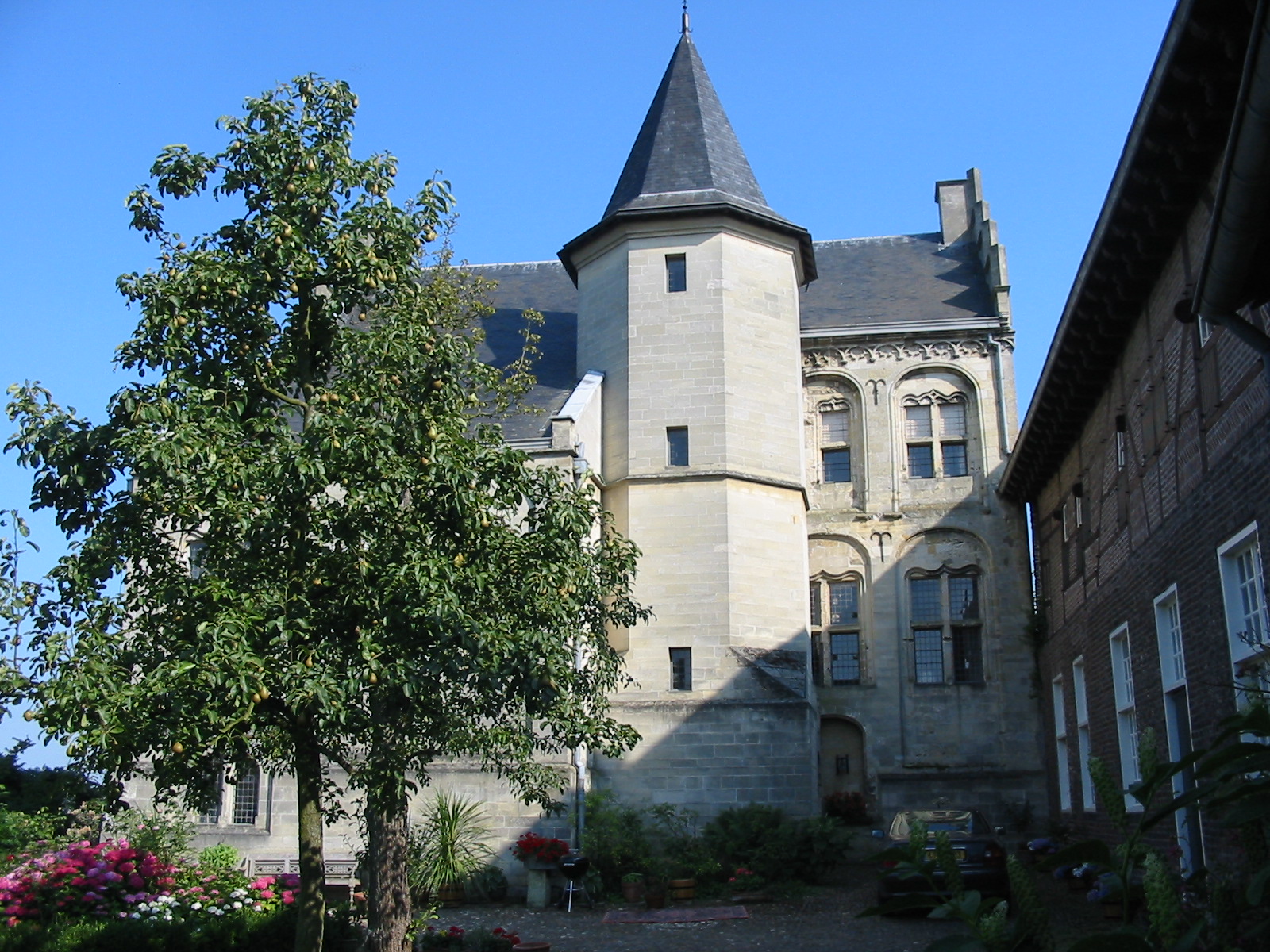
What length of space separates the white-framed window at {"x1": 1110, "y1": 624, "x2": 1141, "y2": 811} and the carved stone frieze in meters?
12.0

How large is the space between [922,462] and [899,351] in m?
2.45

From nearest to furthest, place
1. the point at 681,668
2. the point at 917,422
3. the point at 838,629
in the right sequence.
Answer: the point at 681,668 → the point at 838,629 → the point at 917,422

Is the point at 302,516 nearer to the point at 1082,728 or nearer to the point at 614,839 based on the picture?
the point at 614,839

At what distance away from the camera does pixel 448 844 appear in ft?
56.0

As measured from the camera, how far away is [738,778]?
19000 millimetres

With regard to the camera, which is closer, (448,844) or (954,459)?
(448,844)

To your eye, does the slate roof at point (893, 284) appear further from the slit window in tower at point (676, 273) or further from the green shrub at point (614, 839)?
the green shrub at point (614, 839)

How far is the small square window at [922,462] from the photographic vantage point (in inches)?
1003

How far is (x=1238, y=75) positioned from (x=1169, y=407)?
3.98m

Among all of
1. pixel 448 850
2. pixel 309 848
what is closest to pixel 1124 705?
pixel 448 850

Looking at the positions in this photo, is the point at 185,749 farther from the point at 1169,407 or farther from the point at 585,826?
the point at 585,826

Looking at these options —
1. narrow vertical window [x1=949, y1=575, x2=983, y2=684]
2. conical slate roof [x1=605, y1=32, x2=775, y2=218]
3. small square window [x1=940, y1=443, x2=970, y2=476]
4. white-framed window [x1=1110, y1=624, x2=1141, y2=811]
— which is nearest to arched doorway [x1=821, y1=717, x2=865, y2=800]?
narrow vertical window [x1=949, y1=575, x2=983, y2=684]

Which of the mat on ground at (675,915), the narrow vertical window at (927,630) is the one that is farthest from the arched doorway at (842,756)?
the mat on ground at (675,915)

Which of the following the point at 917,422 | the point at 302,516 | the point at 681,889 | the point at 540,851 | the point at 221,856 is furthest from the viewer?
the point at 917,422
